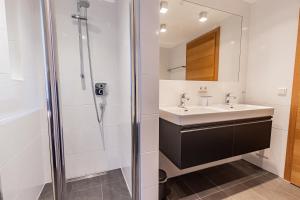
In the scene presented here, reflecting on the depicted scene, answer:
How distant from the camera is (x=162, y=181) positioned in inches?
50.6

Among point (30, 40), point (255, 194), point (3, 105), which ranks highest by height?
point (30, 40)

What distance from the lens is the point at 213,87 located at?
1.82m

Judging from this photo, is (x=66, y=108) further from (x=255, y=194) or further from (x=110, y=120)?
(x=255, y=194)

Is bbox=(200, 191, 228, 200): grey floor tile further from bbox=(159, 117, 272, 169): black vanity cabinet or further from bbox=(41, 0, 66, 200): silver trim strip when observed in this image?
bbox=(41, 0, 66, 200): silver trim strip

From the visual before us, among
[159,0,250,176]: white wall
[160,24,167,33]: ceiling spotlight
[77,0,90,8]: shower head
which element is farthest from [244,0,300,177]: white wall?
[77,0,90,8]: shower head

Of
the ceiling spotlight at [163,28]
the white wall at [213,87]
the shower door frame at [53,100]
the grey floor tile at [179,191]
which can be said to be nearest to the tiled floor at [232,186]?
the grey floor tile at [179,191]

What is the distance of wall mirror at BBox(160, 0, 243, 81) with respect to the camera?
5.15 ft

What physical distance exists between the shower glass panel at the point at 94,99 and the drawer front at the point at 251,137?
3.47ft

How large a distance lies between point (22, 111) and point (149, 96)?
100 cm

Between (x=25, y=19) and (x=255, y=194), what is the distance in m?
2.59

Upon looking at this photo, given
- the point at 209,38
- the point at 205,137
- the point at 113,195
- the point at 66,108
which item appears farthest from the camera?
the point at 209,38

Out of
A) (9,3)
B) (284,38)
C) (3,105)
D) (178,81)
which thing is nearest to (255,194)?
(178,81)

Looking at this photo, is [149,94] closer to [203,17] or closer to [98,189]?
[98,189]

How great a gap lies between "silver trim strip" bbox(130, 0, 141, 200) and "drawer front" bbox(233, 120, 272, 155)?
3.14 feet
